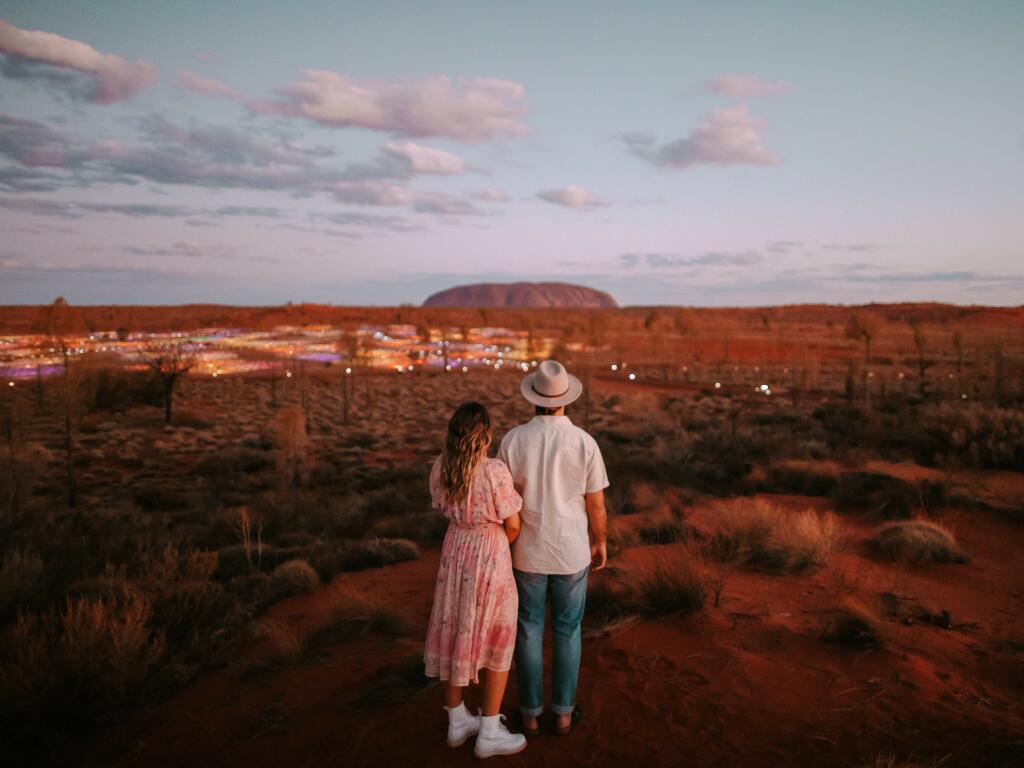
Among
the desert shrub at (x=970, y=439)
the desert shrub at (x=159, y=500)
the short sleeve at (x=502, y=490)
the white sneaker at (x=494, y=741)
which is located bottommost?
the desert shrub at (x=159, y=500)

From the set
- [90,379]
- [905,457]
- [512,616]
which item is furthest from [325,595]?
[90,379]

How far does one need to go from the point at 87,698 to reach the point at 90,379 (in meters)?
18.8

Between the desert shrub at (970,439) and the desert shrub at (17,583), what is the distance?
1217 centimetres

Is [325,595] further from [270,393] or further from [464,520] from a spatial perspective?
[270,393]

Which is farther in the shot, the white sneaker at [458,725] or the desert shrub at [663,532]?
the desert shrub at [663,532]

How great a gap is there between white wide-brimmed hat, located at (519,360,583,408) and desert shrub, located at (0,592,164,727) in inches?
126

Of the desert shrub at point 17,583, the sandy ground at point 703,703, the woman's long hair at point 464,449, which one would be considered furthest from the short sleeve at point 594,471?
the desert shrub at point 17,583

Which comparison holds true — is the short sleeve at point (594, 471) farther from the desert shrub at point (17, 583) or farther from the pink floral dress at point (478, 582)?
the desert shrub at point (17, 583)

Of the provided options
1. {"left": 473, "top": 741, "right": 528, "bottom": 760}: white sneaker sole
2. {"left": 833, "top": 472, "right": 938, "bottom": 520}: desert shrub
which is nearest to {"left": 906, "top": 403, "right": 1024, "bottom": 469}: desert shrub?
{"left": 833, "top": 472, "right": 938, "bottom": 520}: desert shrub

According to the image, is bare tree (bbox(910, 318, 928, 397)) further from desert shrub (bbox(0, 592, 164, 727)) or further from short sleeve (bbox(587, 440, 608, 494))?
desert shrub (bbox(0, 592, 164, 727))

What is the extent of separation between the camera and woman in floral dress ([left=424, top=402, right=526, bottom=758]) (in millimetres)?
3045

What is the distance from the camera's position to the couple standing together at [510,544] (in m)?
3.06

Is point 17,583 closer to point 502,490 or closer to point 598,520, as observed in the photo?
point 502,490

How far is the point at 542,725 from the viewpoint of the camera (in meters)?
3.59
